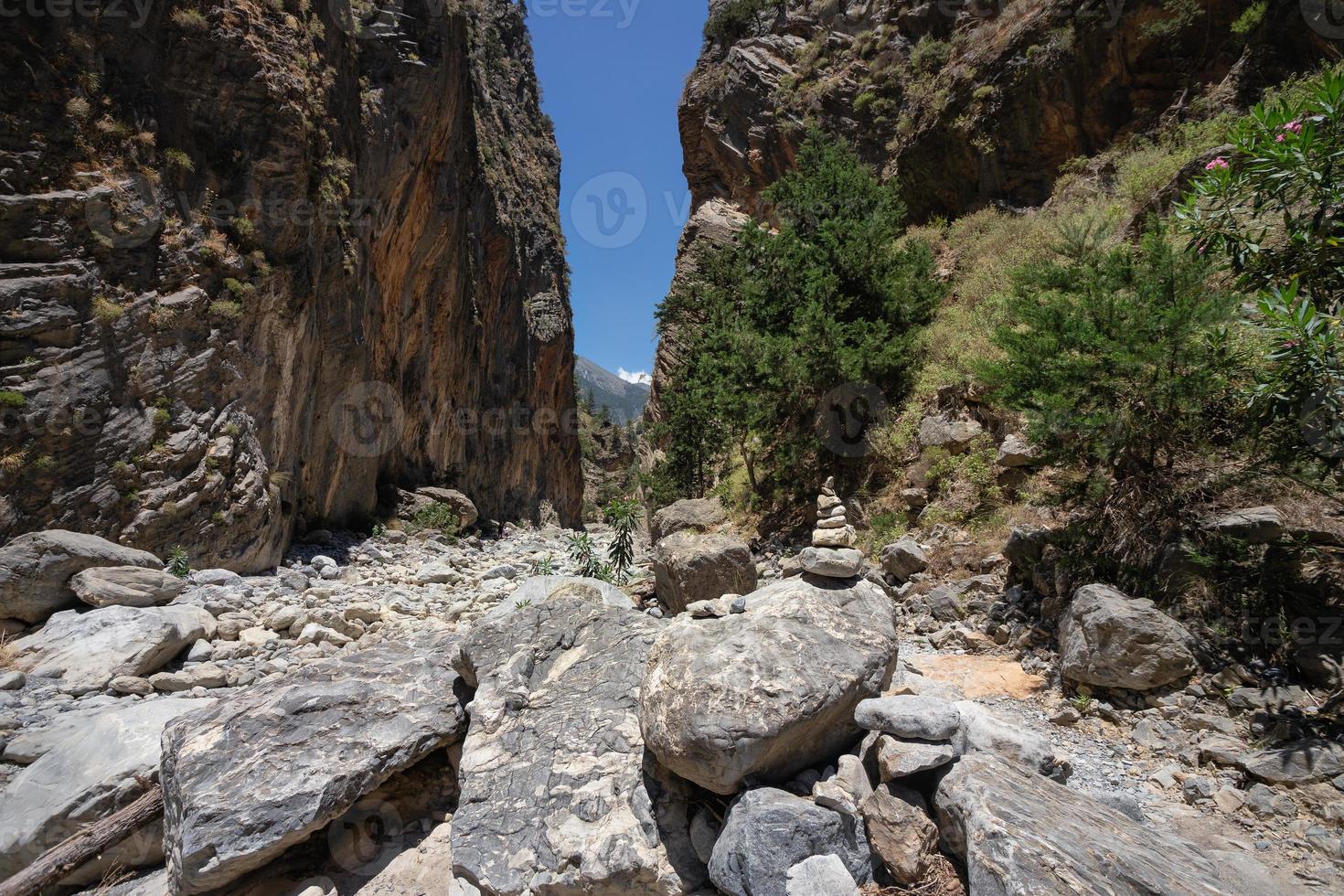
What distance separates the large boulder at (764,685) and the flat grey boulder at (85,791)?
3.63m

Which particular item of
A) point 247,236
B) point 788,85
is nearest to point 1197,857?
point 247,236

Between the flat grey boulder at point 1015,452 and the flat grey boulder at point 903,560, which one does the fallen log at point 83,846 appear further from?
the flat grey boulder at point 1015,452

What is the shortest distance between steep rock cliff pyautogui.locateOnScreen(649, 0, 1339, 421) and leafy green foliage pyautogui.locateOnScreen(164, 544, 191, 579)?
17.1 metres

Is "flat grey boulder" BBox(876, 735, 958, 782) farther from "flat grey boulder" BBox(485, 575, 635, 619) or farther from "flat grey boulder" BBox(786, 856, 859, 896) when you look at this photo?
"flat grey boulder" BBox(485, 575, 635, 619)

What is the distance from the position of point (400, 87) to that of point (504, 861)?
1857cm

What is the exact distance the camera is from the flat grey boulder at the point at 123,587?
5.91 meters

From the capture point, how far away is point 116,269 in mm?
7969

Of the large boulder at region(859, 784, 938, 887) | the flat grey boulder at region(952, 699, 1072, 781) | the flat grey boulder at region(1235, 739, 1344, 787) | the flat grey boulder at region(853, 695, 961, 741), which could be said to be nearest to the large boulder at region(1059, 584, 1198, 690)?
the flat grey boulder at region(1235, 739, 1344, 787)

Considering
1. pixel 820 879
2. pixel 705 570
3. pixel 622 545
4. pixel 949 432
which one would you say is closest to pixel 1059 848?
pixel 820 879

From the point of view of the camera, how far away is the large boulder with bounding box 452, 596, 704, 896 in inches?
127

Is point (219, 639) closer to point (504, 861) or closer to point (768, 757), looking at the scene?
point (504, 861)

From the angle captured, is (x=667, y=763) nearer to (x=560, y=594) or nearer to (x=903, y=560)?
(x=560, y=594)

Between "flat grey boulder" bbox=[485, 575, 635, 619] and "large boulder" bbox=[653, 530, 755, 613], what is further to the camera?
"large boulder" bbox=[653, 530, 755, 613]

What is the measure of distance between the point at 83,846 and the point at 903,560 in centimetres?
727
